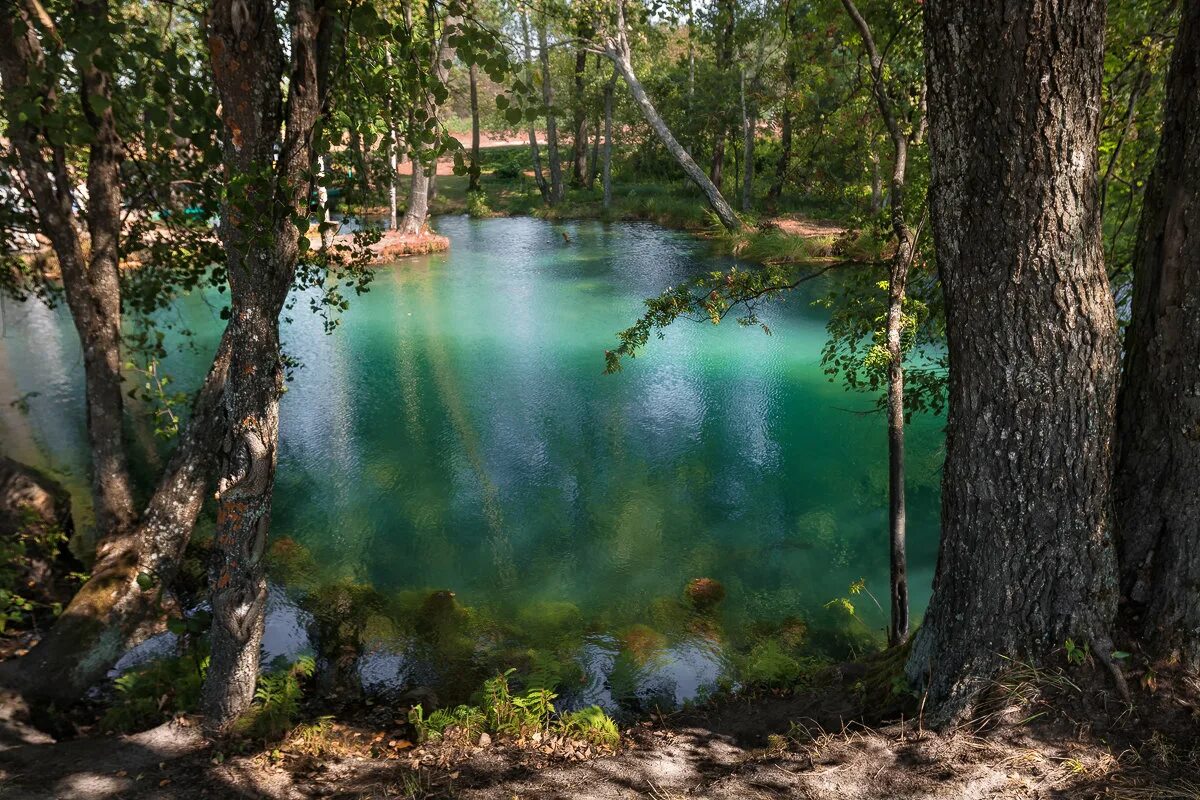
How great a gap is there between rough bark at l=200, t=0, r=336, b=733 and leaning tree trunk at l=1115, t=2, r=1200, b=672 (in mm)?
3963

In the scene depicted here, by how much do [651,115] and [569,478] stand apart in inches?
677

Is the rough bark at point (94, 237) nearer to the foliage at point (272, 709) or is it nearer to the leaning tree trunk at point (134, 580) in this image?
the leaning tree trunk at point (134, 580)

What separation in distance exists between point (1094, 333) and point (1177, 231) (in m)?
0.71

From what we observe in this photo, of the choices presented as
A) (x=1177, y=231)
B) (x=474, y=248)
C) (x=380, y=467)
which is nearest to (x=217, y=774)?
(x=1177, y=231)

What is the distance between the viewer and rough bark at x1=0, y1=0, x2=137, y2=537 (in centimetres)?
607

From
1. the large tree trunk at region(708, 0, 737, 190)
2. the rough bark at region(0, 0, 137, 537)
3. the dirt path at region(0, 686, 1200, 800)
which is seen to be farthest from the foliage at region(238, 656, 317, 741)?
the large tree trunk at region(708, 0, 737, 190)

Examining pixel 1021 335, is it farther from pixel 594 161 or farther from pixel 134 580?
pixel 594 161

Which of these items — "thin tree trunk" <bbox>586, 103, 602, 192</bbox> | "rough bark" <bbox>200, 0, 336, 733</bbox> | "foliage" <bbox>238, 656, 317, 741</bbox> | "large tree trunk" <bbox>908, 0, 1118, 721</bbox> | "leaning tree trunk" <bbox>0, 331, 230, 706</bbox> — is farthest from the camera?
"thin tree trunk" <bbox>586, 103, 602, 192</bbox>

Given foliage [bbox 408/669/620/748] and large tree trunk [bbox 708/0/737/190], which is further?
large tree trunk [bbox 708/0/737/190]

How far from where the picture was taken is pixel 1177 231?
356cm

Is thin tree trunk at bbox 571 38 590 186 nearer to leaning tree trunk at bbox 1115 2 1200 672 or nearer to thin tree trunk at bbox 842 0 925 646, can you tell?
thin tree trunk at bbox 842 0 925 646

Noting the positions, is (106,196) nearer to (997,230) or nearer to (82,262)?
(82,262)

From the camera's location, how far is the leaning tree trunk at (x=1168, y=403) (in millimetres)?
3539

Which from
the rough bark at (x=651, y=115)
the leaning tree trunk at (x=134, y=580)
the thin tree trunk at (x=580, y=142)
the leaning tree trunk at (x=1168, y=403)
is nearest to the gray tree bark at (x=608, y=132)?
the thin tree trunk at (x=580, y=142)
